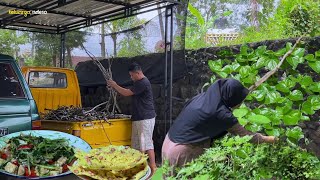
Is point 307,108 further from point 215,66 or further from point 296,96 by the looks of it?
point 215,66

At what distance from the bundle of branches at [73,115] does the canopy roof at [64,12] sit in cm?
215

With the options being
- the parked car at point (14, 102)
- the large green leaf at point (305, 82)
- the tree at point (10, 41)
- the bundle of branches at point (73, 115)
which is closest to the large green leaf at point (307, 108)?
the large green leaf at point (305, 82)

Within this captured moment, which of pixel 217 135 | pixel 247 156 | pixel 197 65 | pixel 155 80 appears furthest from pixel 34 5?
pixel 247 156

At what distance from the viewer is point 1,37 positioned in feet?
62.6

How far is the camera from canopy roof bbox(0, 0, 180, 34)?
23.1 ft

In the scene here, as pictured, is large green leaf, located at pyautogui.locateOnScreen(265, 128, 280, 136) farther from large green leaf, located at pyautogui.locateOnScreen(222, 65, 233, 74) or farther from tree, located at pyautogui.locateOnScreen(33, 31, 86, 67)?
tree, located at pyautogui.locateOnScreen(33, 31, 86, 67)

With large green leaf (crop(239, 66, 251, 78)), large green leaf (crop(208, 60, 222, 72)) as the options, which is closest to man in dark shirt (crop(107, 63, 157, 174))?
large green leaf (crop(208, 60, 222, 72))

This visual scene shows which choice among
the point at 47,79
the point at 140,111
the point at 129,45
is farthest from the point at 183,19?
the point at 47,79

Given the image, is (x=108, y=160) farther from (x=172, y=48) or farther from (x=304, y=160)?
(x=172, y=48)

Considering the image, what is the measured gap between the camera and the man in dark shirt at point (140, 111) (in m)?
6.20

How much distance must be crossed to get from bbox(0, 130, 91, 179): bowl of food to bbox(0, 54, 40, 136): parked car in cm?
38

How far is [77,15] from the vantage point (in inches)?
328

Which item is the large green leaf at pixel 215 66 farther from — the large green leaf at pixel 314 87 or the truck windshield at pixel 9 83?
the truck windshield at pixel 9 83

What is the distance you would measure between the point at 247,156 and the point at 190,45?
260 inches
